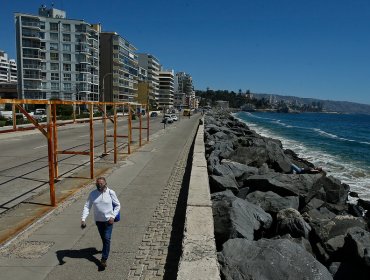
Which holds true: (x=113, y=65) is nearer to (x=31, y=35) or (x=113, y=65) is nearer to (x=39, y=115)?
(x=31, y=35)

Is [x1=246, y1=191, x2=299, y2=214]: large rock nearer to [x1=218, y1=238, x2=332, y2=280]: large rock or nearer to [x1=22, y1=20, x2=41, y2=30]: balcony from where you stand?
[x1=218, y1=238, x2=332, y2=280]: large rock

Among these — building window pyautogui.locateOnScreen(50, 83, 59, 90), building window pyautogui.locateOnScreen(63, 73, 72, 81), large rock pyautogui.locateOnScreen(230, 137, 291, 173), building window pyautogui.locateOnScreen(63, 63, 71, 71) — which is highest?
building window pyautogui.locateOnScreen(63, 63, 71, 71)

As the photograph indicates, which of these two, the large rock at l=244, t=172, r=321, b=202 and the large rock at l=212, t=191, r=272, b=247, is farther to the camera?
the large rock at l=244, t=172, r=321, b=202

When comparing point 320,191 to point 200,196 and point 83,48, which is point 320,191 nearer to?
point 200,196

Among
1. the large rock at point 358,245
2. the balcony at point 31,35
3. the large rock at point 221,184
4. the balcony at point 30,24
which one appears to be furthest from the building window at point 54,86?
the large rock at point 358,245

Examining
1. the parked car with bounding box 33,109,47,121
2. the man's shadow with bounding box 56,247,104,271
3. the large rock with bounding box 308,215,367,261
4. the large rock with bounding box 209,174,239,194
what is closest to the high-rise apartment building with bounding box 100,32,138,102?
the parked car with bounding box 33,109,47,121

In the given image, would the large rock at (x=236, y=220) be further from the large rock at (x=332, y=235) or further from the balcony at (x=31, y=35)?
the balcony at (x=31, y=35)

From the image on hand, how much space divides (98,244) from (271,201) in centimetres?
460

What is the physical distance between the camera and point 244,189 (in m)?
10.8

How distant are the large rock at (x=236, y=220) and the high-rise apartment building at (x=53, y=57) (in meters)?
98.7

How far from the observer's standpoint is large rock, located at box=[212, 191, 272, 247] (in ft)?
22.7

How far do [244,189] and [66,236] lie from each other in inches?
205

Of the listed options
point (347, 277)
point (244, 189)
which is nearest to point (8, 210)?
point (244, 189)

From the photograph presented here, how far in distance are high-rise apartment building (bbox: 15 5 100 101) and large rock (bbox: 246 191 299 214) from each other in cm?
9691
